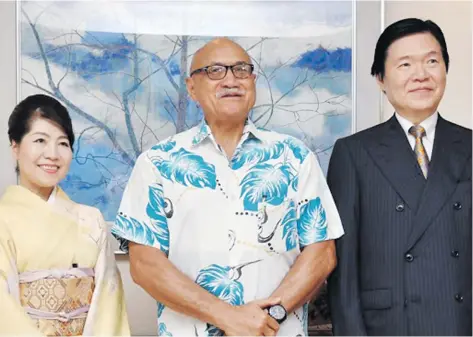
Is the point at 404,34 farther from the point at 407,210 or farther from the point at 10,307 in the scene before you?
the point at 10,307

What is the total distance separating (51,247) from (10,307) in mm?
201

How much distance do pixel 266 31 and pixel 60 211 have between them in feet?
3.25

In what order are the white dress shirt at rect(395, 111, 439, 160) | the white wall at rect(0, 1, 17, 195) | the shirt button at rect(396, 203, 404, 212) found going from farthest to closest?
the white wall at rect(0, 1, 17, 195) → the white dress shirt at rect(395, 111, 439, 160) → the shirt button at rect(396, 203, 404, 212)

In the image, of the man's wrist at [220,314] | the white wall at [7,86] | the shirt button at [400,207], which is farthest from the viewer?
the white wall at [7,86]

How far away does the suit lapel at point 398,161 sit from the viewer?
2.12 meters

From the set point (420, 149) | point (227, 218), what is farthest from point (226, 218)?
point (420, 149)

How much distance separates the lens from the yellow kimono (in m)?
2.06

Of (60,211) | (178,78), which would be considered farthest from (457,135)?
(60,211)

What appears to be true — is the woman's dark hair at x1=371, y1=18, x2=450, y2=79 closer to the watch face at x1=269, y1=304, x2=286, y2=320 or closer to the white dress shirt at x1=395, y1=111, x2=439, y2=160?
the white dress shirt at x1=395, y1=111, x2=439, y2=160

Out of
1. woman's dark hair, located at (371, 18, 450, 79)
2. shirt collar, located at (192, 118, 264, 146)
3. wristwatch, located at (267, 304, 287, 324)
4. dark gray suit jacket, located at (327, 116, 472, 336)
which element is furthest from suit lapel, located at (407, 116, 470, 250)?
shirt collar, located at (192, 118, 264, 146)

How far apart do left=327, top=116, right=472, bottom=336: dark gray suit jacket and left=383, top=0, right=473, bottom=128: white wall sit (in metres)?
0.58

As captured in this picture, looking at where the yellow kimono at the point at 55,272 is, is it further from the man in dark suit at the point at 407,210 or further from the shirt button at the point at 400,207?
the shirt button at the point at 400,207

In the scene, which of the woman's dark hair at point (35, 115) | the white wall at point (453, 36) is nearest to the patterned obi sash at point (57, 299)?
the woman's dark hair at point (35, 115)

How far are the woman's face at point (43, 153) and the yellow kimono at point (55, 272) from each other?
0.06 m
